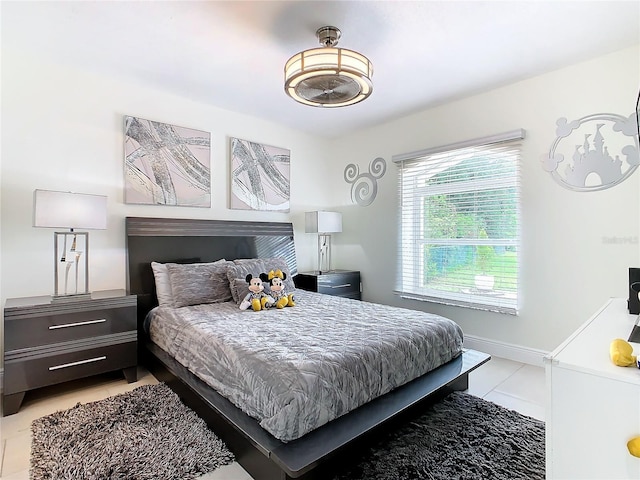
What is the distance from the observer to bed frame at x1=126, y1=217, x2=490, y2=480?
1458mm

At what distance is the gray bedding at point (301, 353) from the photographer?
1537mm

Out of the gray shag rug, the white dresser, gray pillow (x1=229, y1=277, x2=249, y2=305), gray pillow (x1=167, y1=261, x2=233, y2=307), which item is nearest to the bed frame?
the gray shag rug

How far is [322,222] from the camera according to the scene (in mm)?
4234

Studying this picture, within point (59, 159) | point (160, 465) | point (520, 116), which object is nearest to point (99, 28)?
point (59, 159)

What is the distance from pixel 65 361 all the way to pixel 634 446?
3.10 metres

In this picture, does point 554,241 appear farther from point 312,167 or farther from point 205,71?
point 205,71

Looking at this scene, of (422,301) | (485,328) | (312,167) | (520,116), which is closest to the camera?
(520,116)

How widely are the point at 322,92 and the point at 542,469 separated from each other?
2.51m

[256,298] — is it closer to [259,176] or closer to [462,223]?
[259,176]

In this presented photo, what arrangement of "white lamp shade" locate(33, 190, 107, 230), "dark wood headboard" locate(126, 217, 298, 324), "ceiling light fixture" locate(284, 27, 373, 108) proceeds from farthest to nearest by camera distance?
"dark wood headboard" locate(126, 217, 298, 324) < "white lamp shade" locate(33, 190, 107, 230) < "ceiling light fixture" locate(284, 27, 373, 108)

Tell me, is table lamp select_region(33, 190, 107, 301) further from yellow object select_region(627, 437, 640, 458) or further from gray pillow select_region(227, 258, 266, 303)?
yellow object select_region(627, 437, 640, 458)

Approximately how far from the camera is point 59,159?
2.84m

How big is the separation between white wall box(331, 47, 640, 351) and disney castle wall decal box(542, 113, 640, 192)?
57 mm

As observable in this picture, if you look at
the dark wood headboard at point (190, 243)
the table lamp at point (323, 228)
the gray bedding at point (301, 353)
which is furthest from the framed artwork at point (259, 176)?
the gray bedding at point (301, 353)
